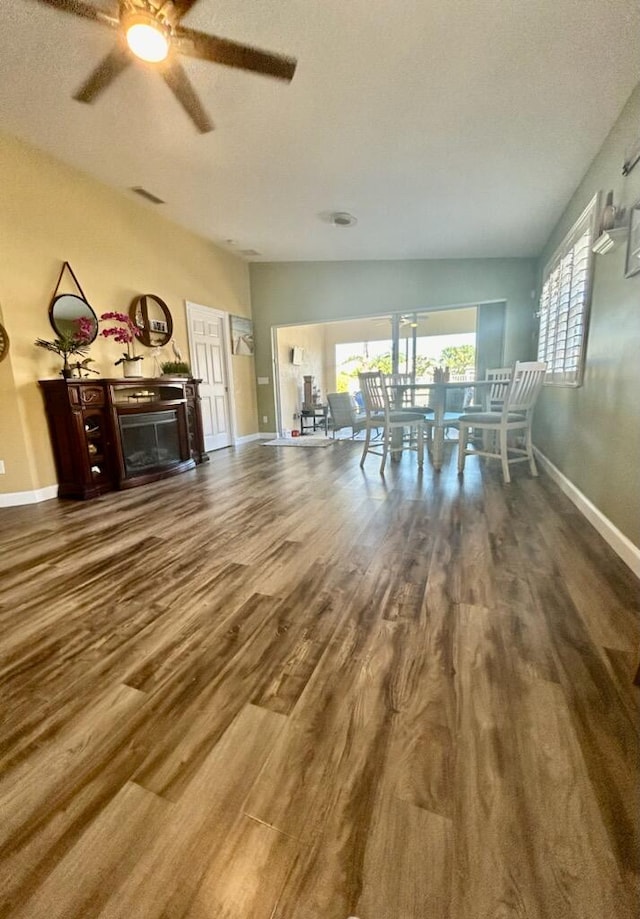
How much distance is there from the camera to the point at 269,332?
20.6 feet

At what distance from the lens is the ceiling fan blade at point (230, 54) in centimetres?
184

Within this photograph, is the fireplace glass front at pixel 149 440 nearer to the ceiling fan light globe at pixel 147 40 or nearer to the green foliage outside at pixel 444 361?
the ceiling fan light globe at pixel 147 40

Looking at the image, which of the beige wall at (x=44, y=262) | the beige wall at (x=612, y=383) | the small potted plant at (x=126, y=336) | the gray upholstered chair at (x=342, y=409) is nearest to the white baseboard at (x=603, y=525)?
the beige wall at (x=612, y=383)

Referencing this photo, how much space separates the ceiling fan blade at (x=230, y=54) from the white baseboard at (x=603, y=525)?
2.96 metres

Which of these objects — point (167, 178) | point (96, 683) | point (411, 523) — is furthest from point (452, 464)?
point (167, 178)

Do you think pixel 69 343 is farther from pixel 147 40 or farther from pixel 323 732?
pixel 323 732

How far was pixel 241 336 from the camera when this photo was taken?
19.7 ft

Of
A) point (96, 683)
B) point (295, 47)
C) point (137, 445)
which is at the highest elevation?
point (295, 47)

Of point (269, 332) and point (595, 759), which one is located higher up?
point (269, 332)

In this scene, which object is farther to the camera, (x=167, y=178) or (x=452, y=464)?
(x=452, y=464)

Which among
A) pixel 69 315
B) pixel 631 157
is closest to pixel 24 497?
pixel 69 315

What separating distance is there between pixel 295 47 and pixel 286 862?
3.22 metres

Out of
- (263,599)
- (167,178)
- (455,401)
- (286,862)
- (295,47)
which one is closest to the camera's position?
(286,862)

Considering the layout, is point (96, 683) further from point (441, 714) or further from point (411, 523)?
point (411, 523)
